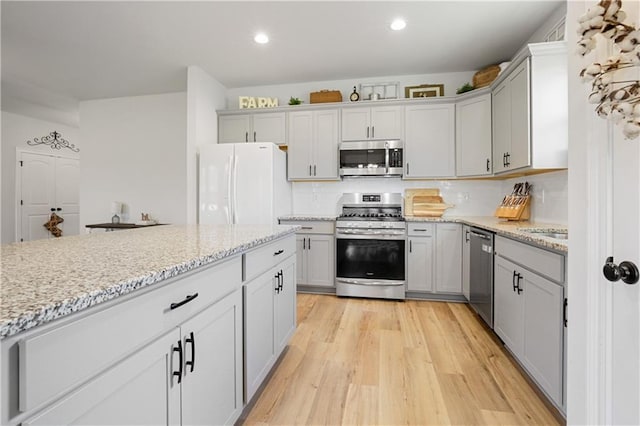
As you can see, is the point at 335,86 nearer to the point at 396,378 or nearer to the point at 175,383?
the point at 396,378

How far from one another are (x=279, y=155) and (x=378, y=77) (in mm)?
1694

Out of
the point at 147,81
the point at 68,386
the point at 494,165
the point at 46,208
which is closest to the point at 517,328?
the point at 494,165

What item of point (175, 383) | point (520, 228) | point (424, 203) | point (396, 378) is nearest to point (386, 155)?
point (424, 203)

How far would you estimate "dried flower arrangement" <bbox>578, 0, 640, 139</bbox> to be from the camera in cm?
66

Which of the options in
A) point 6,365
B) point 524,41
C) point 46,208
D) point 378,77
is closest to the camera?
point 6,365

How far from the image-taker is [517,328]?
1.98m

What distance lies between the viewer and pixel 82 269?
2.89 ft

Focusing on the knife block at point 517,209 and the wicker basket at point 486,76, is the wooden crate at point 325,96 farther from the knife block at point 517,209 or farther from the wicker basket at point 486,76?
the knife block at point 517,209

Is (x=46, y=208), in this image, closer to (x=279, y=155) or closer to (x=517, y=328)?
(x=279, y=155)

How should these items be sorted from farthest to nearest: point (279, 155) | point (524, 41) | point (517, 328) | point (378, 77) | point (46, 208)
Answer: point (46, 208) < point (378, 77) < point (279, 155) < point (524, 41) < point (517, 328)

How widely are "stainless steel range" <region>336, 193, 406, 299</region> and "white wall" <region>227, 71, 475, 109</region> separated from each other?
1790mm

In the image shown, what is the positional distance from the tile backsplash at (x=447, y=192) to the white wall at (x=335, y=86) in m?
1.15

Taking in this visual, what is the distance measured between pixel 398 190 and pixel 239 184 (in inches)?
79.5

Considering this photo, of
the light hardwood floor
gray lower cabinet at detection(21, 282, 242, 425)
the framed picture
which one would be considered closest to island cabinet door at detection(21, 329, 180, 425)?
gray lower cabinet at detection(21, 282, 242, 425)
